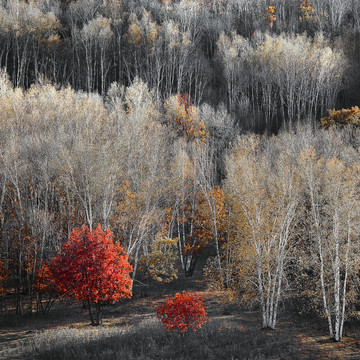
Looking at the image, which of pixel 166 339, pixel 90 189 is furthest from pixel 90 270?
pixel 90 189

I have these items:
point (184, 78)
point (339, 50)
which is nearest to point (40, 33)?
point (184, 78)

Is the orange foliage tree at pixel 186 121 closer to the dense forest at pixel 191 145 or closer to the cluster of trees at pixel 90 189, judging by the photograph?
the dense forest at pixel 191 145

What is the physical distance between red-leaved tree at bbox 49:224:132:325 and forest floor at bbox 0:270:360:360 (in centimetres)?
184

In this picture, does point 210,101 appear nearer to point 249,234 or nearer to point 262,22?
point 262,22

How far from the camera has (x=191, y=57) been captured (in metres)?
55.8

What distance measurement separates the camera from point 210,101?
51938 millimetres

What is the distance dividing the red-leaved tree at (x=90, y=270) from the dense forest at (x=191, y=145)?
3929 millimetres

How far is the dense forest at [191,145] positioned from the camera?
17578mm

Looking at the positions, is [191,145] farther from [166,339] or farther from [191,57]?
[191,57]

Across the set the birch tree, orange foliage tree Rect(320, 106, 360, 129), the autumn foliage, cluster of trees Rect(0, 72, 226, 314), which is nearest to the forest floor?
the autumn foliage

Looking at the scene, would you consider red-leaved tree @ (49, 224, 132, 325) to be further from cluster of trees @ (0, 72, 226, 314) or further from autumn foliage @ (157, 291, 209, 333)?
autumn foliage @ (157, 291, 209, 333)

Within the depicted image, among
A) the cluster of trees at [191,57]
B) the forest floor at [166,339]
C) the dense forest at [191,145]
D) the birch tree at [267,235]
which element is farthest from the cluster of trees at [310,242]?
the cluster of trees at [191,57]

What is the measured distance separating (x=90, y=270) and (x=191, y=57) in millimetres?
47259

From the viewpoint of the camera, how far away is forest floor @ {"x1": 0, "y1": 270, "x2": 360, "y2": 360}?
12.5 metres
